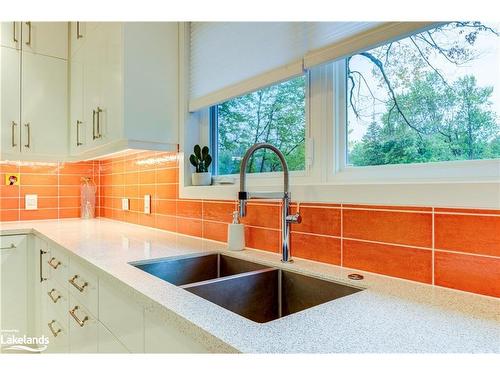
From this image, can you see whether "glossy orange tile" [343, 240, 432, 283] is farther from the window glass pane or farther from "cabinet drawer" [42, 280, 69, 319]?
"cabinet drawer" [42, 280, 69, 319]

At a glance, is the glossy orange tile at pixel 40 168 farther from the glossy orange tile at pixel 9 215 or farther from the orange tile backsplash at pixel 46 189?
the glossy orange tile at pixel 9 215

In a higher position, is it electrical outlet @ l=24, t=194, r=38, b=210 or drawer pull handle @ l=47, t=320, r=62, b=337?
electrical outlet @ l=24, t=194, r=38, b=210

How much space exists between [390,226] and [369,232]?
0.23 ft

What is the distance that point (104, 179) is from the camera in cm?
285

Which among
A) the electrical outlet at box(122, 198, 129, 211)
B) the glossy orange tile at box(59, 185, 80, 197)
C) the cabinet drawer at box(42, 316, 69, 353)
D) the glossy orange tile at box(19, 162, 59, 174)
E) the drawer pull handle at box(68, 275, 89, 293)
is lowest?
the cabinet drawer at box(42, 316, 69, 353)

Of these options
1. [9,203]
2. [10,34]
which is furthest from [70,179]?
[10,34]

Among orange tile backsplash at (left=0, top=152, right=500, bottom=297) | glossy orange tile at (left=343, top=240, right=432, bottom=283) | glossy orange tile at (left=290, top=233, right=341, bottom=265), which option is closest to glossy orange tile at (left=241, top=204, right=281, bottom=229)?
orange tile backsplash at (left=0, top=152, right=500, bottom=297)

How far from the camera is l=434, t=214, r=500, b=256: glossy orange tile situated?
79 centimetres

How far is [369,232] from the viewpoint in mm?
1024

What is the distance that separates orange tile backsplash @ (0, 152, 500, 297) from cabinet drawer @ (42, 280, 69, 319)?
0.63 meters

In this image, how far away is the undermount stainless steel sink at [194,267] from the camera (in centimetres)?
125

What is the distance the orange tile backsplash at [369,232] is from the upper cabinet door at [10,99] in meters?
1.01

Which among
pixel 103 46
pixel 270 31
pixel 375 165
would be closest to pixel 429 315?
pixel 375 165
